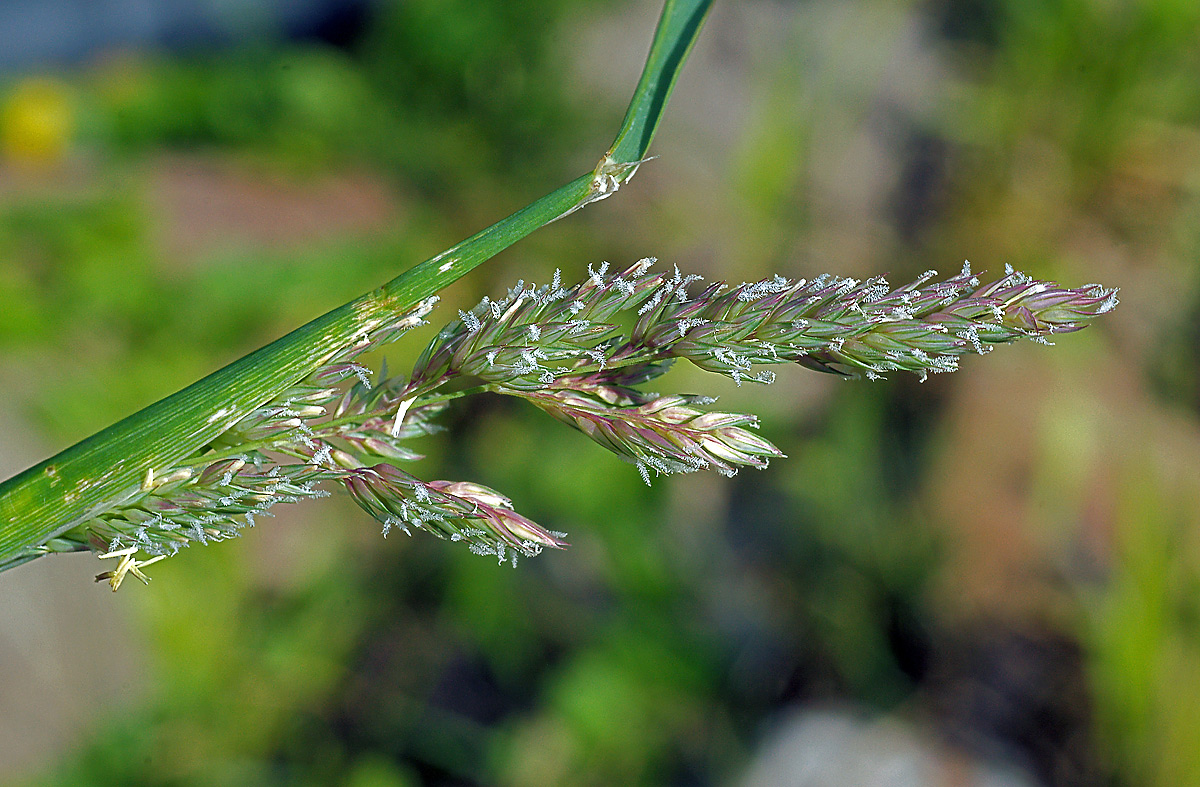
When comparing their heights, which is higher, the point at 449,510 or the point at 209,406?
the point at 209,406

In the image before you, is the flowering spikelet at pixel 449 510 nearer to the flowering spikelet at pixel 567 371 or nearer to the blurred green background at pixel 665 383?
the flowering spikelet at pixel 567 371

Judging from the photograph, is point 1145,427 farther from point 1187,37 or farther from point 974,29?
point 974,29

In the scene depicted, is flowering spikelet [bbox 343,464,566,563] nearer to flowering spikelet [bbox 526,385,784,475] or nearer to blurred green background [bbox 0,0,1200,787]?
flowering spikelet [bbox 526,385,784,475]

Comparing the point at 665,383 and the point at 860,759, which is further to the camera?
the point at 665,383

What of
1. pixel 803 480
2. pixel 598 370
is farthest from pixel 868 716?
pixel 598 370

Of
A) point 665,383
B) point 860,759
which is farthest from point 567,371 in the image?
point 665,383

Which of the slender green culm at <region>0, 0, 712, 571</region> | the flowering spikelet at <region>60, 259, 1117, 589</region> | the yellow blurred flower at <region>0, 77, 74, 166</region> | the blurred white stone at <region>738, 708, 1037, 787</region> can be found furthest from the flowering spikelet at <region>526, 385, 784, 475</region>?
the yellow blurred flower at <region>0, 77, 74, 166</region>

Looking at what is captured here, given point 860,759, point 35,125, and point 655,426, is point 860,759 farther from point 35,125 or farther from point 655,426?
point 35,125

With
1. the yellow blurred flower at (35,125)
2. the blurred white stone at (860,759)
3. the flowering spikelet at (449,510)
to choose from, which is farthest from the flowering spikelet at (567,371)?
the yellow blurred flower at (35,125)
